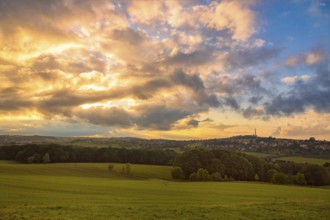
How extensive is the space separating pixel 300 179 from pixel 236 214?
89.3 metres

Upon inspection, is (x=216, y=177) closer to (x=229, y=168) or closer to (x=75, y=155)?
(x=229, y=168)

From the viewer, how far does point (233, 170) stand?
4528 inches

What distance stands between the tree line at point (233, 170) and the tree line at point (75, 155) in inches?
1645

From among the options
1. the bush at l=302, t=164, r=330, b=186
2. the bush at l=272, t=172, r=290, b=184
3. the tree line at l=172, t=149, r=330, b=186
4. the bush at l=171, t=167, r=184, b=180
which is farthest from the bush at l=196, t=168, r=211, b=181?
the bush at l=302, t=164, r=330, b=186

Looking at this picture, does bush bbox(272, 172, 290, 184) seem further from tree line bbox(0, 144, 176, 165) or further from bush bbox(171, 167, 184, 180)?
tree line bbox(0, 144, 176, 165)

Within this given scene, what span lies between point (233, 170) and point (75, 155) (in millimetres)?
81723

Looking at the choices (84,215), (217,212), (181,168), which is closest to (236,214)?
(217,212)

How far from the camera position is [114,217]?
26.6 m

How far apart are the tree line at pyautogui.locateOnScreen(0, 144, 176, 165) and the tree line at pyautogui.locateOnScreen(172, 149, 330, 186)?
4179 cm

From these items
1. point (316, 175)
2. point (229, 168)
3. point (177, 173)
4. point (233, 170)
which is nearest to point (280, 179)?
point (316, 175)

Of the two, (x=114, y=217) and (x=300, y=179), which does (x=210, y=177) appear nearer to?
(x=300, y=179)

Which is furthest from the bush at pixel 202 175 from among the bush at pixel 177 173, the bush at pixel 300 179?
the bush at pixel 300 179

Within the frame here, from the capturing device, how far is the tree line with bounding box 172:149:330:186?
108125mm

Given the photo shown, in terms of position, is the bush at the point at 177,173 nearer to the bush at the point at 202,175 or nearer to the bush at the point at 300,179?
the bush at the point at 202,175
